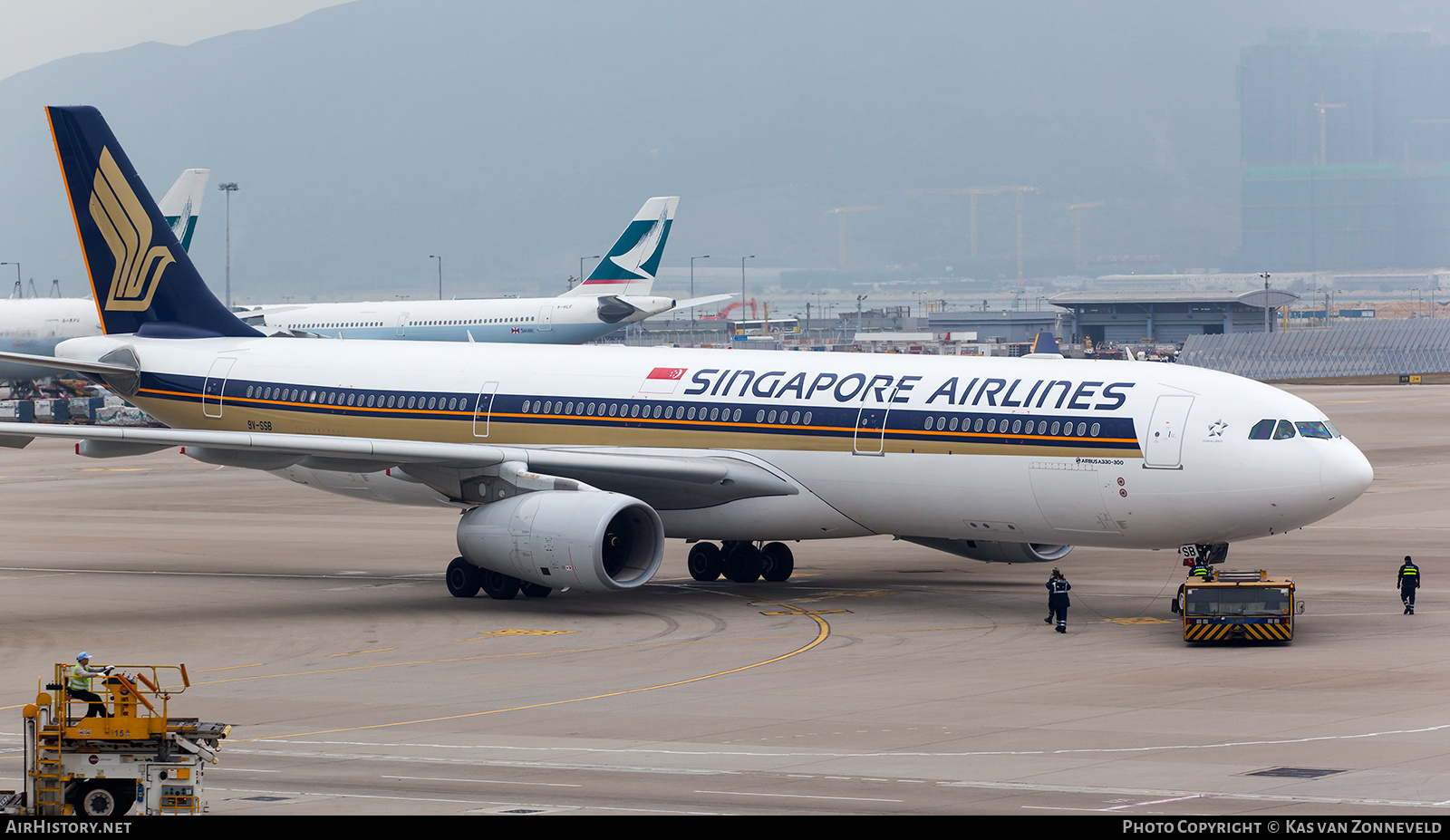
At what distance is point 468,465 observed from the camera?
32688mm

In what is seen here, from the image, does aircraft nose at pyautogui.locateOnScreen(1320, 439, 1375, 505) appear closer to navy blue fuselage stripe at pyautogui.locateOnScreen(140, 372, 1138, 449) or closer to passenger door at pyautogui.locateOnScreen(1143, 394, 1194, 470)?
passenger door at pyautogui.locateOnScreen(1143, 394, 1194, 470)

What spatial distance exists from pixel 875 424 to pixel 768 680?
7659 millimetres

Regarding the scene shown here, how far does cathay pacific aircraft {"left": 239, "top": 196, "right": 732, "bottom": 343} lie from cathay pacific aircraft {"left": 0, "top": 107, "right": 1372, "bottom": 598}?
68684 millimetres

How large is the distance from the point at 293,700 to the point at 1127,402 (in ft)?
47.5

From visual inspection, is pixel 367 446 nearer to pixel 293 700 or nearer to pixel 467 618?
pixel 467 618

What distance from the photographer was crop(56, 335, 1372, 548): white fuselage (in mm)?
29219

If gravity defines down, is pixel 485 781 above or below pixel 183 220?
below

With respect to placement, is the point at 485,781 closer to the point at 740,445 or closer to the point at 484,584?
the point at 740,445

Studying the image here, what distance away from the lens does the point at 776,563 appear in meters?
36.2

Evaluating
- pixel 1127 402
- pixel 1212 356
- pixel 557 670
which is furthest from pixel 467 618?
pixel 1212 356

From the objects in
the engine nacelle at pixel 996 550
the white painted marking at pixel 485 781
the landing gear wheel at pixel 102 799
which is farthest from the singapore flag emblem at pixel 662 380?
the landing gear wheel at pixel 102 799

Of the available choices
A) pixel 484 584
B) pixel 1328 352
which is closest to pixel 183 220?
pixel 484 584

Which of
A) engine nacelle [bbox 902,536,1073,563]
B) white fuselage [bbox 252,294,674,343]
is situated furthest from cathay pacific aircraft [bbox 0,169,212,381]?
engine nacelle [bbox 902,536,1073,563]

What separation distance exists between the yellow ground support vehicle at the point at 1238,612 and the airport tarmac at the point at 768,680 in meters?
0.49
